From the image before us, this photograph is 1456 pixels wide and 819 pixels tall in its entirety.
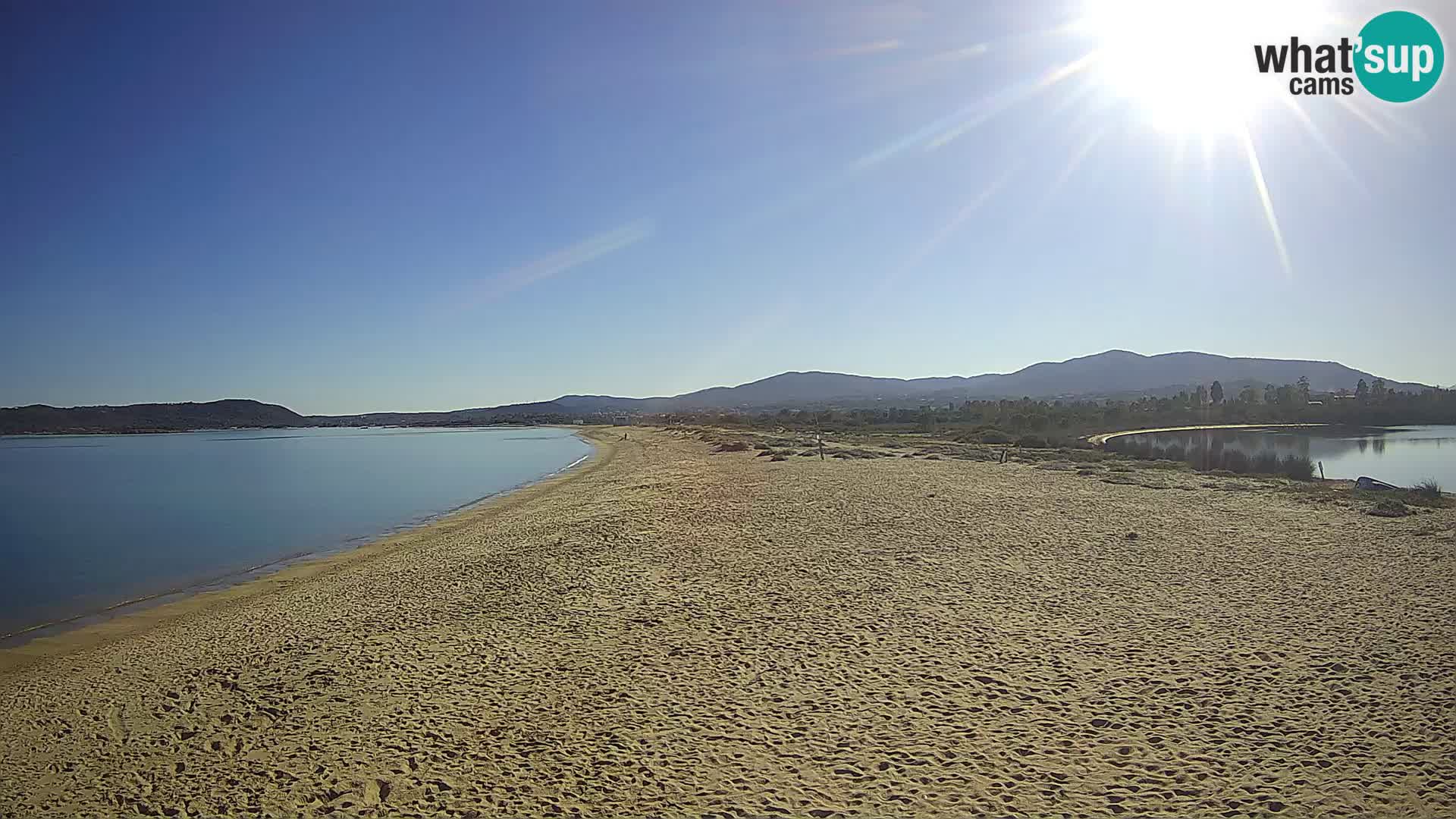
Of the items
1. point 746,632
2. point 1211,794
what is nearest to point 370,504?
point 746,632


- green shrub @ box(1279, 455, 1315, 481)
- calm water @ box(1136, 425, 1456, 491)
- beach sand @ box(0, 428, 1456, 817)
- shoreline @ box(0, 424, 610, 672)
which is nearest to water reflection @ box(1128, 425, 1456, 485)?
calm water @ box(1136, 425, 1456, 491)

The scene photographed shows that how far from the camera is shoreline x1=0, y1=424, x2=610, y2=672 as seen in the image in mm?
10703

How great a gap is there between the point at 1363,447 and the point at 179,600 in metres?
59.0

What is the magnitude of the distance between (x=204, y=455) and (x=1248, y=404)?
4097 inches

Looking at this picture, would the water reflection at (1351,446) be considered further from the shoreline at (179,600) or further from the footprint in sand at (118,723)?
the footprint in sand at (118,723)

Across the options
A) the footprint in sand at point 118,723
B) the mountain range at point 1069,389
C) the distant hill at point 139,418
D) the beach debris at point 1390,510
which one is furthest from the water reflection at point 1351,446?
the distant hill at point 139,418

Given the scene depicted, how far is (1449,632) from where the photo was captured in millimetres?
7789

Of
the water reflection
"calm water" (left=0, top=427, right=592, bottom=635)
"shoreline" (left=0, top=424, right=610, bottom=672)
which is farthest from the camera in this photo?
the water reflection

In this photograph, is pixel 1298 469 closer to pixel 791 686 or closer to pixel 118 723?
pixel 791 686

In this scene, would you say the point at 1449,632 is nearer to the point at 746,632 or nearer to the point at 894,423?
the point at 746,632

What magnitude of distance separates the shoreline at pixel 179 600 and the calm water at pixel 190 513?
40 cm

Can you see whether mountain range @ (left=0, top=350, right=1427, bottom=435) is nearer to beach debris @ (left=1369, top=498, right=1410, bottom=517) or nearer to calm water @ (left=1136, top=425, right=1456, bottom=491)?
calm water @ (left=1136, top=425, right=1456, bottom=491)

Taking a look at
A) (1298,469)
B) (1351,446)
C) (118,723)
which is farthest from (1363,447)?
(118,723)

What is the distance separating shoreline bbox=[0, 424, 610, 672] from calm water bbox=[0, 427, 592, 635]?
1.31 feet
